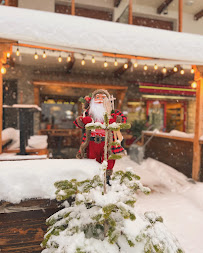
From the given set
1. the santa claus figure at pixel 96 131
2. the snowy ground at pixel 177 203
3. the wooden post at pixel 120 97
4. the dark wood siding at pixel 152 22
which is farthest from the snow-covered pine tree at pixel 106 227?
the dark wood siding at pixel 152 22

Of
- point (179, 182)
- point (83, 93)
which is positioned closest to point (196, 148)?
point (179, 182)

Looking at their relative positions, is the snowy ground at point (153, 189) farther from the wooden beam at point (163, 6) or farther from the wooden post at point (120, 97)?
the wooden beam at point (163, 6)

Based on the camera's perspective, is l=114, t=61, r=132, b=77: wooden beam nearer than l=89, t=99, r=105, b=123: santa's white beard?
No

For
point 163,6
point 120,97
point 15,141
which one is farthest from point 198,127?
point 163,6

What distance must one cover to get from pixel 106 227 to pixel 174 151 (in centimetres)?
467

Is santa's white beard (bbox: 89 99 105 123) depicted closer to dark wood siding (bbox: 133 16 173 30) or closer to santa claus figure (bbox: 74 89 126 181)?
santa claus figure (bbox: 74 89 126 181)

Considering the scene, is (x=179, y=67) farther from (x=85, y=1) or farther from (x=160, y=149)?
(x=85, y=1)

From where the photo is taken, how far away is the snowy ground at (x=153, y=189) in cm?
161

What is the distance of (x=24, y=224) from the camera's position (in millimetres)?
1732

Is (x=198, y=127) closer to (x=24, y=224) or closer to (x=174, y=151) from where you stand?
(x=174, y=151)

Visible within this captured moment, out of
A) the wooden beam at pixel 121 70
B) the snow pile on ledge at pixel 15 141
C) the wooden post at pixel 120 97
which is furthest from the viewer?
the wooden post at pixel 120 97

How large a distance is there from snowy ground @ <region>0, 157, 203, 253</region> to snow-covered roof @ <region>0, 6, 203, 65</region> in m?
1.54

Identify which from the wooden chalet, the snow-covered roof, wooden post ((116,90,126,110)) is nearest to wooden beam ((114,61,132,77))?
wooden post ((116,90,126,110))

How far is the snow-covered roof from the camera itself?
2383 millimetres
